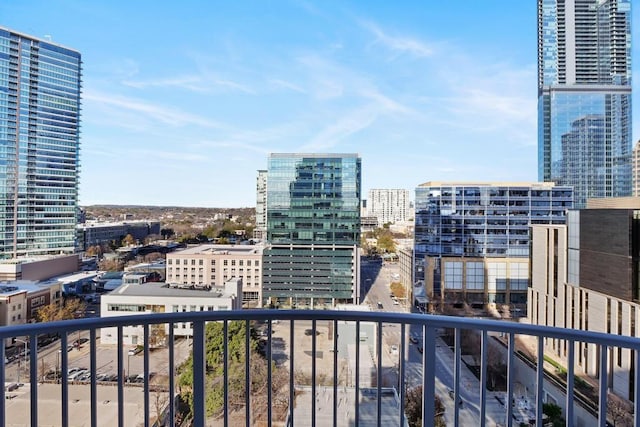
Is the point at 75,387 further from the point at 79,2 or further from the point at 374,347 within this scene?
the point at 79,2

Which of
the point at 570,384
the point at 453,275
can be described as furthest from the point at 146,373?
the point at 453,275

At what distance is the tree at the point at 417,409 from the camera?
38.8 inches

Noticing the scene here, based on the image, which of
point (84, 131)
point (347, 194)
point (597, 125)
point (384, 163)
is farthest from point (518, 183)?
point (84, 131)

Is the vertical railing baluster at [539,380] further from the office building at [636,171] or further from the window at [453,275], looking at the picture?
the window at [453,275]

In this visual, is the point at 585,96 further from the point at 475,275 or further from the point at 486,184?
the point at 475,275

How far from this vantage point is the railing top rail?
32.6 inches

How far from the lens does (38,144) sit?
205 inches

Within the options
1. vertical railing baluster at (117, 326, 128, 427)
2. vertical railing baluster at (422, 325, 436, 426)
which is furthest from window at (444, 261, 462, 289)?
vertical railing baluster at (117, 326, 128, 427)

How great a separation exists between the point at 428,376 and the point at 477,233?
1251 centimetres

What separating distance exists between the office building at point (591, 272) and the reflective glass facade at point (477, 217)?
343cm

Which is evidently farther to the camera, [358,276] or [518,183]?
[518,183]

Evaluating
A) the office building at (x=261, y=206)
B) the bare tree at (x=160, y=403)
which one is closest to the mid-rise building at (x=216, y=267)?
the office building at (x=261, y=206)

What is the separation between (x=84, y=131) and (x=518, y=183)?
12.6 meters

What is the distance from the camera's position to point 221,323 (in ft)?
3.31
